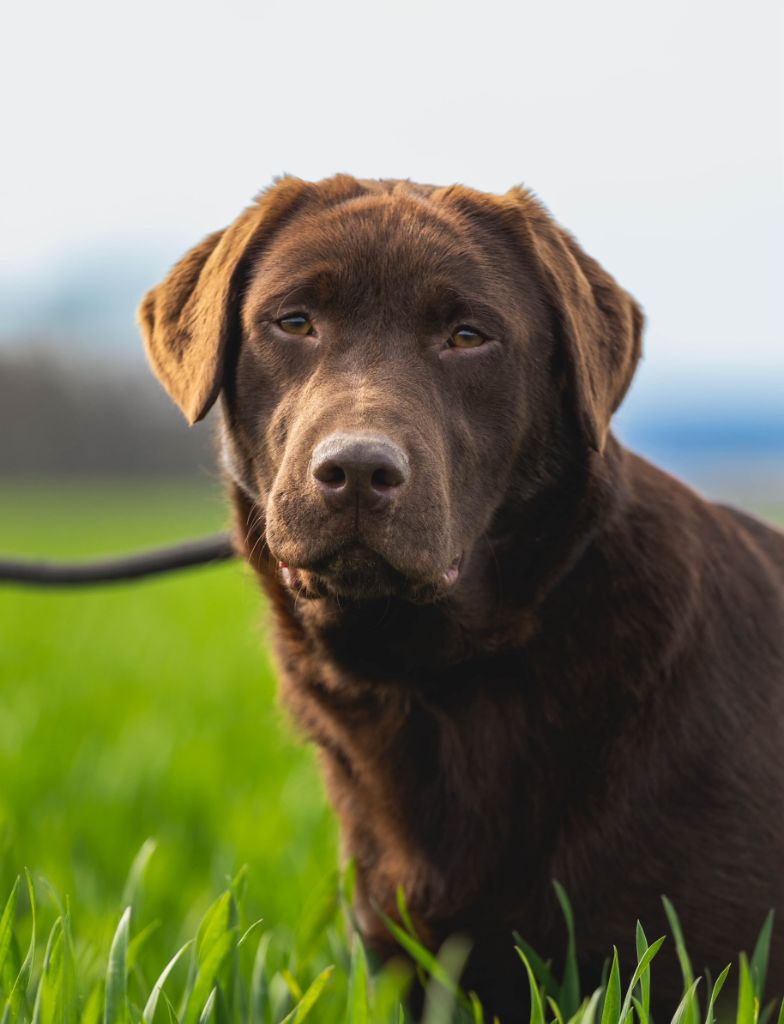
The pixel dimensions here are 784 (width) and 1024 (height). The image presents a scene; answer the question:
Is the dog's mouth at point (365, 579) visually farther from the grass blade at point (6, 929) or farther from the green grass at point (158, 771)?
the grass blade at point (6, 929)

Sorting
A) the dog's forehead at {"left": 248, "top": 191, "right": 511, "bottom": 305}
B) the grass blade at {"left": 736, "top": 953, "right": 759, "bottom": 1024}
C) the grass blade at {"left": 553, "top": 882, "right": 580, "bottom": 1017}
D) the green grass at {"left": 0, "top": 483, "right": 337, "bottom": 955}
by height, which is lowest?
the green grass at {"left": 0, "top": 483, "right": 337, "bottom": 955}

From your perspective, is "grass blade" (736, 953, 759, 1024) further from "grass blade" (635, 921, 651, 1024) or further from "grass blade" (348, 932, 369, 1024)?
Answer: "grass blade" (348, 932, 369, 1024)

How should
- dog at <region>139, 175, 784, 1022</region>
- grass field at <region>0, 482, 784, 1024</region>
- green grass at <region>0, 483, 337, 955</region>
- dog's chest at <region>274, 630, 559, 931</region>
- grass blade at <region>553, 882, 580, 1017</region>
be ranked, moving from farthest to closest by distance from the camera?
1. green grass at <region>0, 483, 337, 955</region>
2. dog's chest at <region>274, 630, 559, 931</region>
3. dog at <region>139, 175, 784, 1022</region>
4. grass blade at <region>553, 882, 580, 1017</region>
5. grass field at <region>0, 482, 784, 1024</region>

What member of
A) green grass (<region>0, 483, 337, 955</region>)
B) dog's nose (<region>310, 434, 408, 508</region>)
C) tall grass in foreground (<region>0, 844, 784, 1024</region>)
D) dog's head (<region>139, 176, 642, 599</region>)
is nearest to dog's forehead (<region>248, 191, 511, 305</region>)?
dog's head (<region>139, 176, 642, 599</region>)

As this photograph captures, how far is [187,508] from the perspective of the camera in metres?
42.4

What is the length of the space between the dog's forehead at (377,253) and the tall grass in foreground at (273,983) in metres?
1.20

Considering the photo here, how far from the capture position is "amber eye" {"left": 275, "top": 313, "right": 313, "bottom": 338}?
8.61 feet

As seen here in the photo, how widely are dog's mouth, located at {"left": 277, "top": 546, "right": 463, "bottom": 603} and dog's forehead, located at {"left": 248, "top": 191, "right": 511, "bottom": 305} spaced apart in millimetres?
579

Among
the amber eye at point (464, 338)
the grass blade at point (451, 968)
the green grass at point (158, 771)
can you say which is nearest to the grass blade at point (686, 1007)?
the grass blade at point (451, 968)

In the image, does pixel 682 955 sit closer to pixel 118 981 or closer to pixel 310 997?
pixel 310 997

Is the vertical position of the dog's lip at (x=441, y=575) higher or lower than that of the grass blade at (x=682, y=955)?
higher

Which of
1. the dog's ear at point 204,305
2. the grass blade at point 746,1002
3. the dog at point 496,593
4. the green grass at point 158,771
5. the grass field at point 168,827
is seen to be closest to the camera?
the grass blade at point 746,1002

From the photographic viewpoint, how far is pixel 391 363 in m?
2.47

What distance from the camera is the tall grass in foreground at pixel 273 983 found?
2.00m
